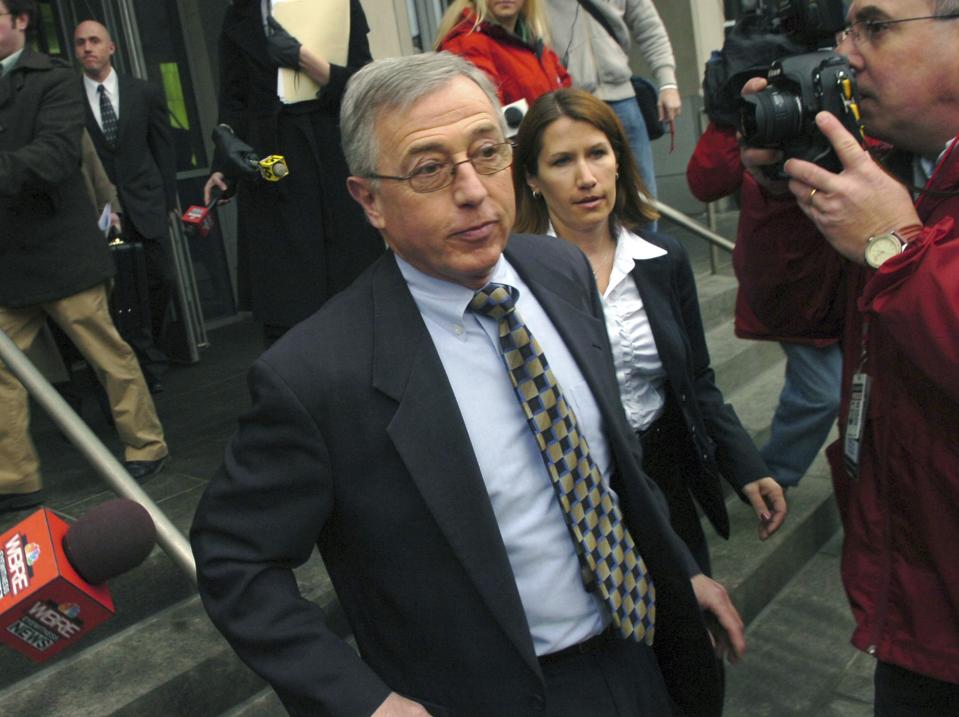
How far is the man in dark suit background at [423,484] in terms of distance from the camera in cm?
159

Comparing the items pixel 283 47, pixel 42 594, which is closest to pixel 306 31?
pixel 283 47

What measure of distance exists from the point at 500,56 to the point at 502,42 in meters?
0.08

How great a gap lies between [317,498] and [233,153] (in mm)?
2284

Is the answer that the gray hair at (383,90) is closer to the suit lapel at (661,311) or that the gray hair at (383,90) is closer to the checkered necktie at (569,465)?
the checkered necktie at (569,465)

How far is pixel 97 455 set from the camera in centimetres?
270

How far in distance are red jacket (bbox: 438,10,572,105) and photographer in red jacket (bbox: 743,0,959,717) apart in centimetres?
235

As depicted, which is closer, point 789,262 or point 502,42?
point 789,262

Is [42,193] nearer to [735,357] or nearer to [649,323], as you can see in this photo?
[649,323]

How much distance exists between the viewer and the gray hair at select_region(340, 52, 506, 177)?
5.51ft

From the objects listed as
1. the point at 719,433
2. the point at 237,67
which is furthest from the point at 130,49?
the point at 719,433

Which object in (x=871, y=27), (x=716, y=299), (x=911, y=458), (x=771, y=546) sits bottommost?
(x=771, y=546)

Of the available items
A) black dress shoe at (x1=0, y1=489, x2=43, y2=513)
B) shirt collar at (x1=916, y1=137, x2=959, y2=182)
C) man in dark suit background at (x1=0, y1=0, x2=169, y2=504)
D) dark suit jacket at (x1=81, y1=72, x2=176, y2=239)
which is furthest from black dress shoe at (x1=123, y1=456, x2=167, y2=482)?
shirt collar at (x1=916, y1=137, x2=959, y2=182)

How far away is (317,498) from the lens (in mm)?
1603

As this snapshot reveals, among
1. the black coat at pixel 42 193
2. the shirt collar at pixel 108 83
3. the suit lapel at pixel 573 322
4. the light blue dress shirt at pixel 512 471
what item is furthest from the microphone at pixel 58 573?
the shirt collar at pixel 108 83
